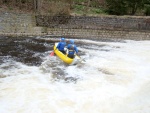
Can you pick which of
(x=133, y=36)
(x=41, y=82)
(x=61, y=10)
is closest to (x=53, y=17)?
(x=61, y=10)

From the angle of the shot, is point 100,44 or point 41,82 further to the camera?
point 100,44

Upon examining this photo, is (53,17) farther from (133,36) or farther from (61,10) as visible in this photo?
(133,36)

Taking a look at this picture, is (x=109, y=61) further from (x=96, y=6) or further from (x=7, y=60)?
(x=96, y=6)

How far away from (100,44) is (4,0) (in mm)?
9990

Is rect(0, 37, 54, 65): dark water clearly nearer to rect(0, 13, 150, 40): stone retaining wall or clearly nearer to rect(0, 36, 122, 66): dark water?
rect(0, 36, 122, 66): dark water

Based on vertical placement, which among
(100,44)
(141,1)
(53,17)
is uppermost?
Result: (141,1)

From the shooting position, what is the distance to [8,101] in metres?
7.25

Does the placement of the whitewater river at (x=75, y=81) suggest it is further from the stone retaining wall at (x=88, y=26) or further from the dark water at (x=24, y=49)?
the stone retaining wall at (x=88, y=26)

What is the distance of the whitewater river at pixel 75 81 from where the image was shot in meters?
7.10

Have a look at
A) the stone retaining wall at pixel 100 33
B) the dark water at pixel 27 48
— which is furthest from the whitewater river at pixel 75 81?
the stone retaining wall at pixel 100 33

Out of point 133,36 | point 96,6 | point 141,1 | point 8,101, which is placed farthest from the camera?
point 96,6

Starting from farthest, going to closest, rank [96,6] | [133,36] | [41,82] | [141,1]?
[96,6] < [141,1] < [133,36] < [41,82]

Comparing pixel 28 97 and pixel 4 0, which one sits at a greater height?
pixel 4 0

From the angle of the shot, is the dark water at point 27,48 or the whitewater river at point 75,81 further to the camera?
the dark water at point 27,48
